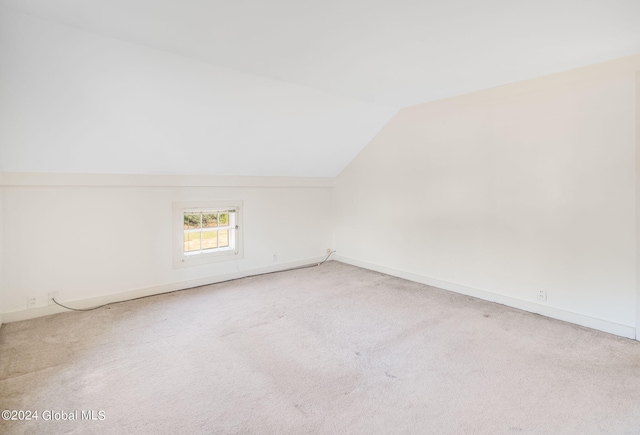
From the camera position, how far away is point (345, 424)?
1.78 metres

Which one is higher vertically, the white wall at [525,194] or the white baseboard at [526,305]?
the white wall at [525,194]

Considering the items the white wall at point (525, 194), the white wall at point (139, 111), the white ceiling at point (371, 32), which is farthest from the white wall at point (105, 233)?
the white wall at point (525, 194)

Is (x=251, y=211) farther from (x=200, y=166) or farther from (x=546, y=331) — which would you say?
(x=546, y=331)

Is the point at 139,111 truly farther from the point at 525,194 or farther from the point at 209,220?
the point at 525,194

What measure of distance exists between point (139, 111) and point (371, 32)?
2.00 metres

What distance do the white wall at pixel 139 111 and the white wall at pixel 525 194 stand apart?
0.90 metres

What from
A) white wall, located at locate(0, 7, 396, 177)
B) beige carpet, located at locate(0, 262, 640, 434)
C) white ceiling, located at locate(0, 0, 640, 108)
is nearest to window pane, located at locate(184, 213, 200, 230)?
white wall, located at locate(0, 7, 396, 177)

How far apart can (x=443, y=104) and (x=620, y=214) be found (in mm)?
2001

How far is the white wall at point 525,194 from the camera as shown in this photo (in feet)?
9.10

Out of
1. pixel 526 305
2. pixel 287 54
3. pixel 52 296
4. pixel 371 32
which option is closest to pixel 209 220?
pixel 52 296

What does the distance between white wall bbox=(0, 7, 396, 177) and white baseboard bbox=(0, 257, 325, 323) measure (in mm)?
1283

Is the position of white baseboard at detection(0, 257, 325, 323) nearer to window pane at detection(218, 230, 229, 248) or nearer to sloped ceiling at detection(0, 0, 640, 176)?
window pane at detection(218, 230, 229, 248)

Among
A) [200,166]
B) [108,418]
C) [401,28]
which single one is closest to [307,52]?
[401,28]

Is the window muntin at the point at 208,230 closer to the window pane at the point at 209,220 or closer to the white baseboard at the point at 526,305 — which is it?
the window pane at the point at 209,220
